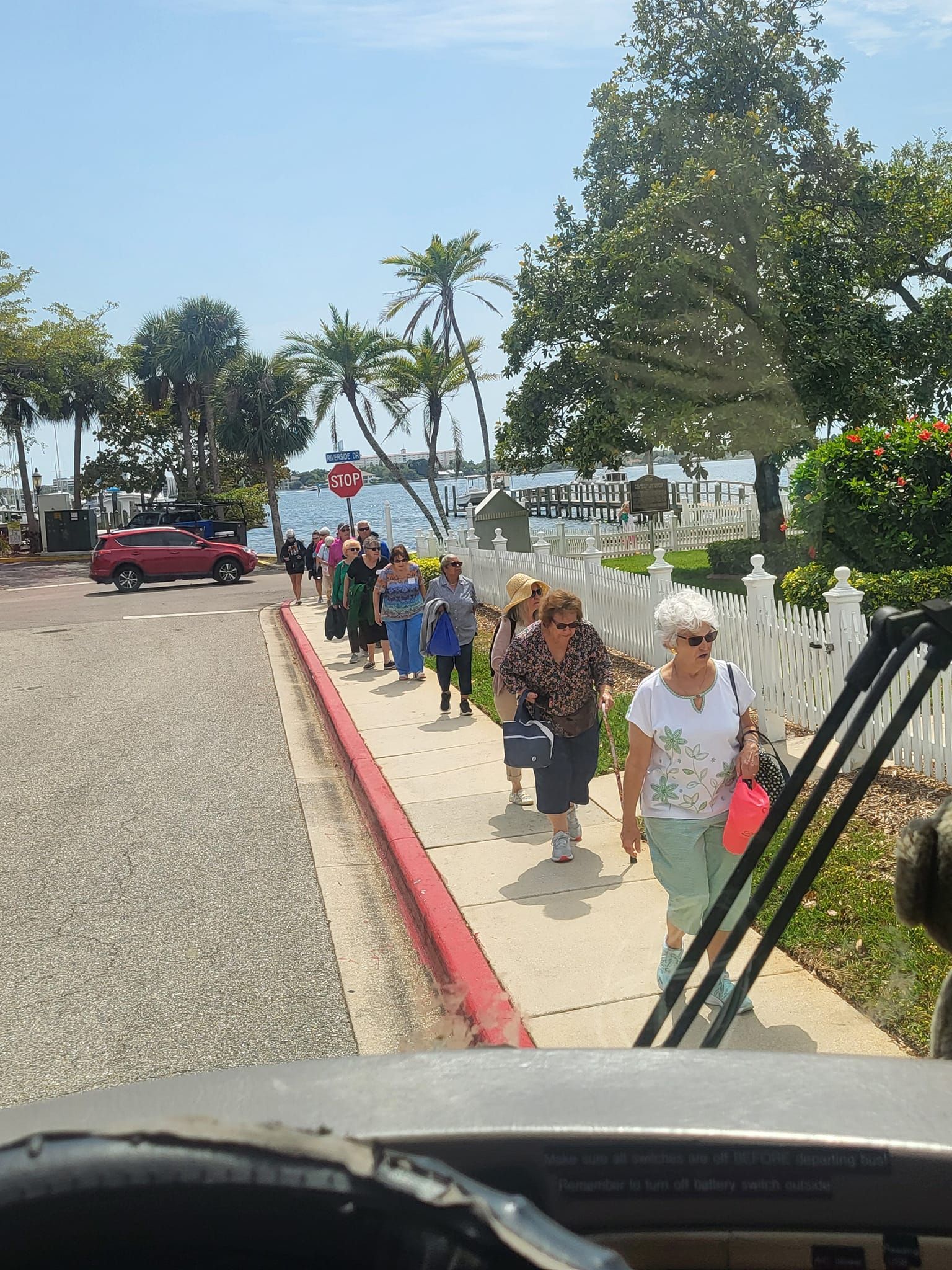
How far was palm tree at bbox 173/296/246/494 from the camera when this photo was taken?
195 ft

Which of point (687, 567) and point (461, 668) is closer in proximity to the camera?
point (461, 668)

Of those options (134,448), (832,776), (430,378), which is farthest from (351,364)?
(832,776)

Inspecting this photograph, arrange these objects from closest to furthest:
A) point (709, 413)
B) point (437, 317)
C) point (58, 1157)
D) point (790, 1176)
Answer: point (58, 1157), point (790, 1176), point (709, 413), point (437, 317)

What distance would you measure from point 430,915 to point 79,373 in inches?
2018

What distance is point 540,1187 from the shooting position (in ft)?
4.03

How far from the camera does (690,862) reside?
4734 mm

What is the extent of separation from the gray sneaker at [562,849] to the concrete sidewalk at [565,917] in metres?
0.05

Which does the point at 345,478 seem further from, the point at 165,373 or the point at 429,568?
the point at 165,373

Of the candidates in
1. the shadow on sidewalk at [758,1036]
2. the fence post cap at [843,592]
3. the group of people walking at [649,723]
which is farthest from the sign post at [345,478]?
the shadow on sidewalk at [758,1036]

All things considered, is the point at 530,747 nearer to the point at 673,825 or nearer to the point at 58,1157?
the point at 673,825

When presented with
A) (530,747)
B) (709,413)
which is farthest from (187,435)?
(530,747)

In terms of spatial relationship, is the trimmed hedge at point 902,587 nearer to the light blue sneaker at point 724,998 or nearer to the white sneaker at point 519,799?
the white sneaker at point 519,799

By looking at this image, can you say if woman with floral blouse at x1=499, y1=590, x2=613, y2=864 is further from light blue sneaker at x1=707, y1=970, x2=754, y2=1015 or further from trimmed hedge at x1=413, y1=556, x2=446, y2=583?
trimmed hedge at x1=413, y1=556, x2=446, y2=583

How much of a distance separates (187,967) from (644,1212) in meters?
4.87
